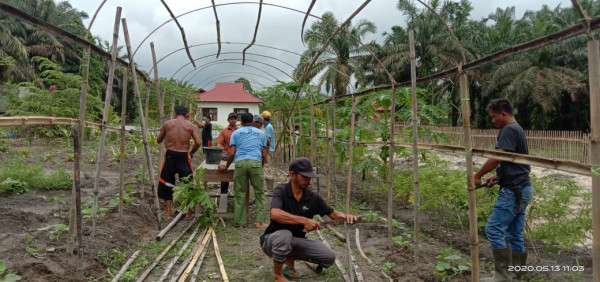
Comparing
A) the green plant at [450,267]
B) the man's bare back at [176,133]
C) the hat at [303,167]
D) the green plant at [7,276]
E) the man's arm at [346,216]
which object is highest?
the man's bare back at [176,133]

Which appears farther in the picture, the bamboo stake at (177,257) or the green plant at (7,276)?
the bamboo stake at (177,257)

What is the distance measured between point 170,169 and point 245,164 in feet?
4.12

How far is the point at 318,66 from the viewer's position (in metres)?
33.0

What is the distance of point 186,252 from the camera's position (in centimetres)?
485

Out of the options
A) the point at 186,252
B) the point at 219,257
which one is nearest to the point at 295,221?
the point at 219,257

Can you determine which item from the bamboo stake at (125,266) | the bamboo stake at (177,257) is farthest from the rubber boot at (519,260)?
the bamboo stake at (125,266)

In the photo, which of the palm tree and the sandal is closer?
the sandal

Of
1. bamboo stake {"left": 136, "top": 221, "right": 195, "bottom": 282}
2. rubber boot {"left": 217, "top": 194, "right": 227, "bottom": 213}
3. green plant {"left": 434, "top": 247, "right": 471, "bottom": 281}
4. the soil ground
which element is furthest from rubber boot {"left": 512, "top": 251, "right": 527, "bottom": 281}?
rubber boot {"left": 217, "top": 194, "right": 227, "bottom": 213}

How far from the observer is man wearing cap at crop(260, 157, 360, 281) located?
143 inches

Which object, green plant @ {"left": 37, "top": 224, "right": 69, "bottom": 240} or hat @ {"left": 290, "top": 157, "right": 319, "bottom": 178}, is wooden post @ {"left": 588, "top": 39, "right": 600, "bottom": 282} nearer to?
hat @ {"left": 290, "top": 157, "right": 319, "bottom": 178}

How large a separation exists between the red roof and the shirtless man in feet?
120

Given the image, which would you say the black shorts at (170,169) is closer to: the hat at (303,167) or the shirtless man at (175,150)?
the shirtless man at (175,150)

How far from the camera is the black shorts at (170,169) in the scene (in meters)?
6.32

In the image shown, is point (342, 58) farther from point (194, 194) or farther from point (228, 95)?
point (194, 194)
